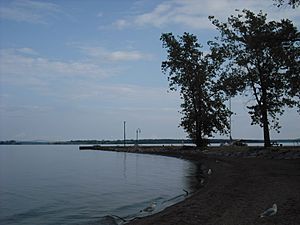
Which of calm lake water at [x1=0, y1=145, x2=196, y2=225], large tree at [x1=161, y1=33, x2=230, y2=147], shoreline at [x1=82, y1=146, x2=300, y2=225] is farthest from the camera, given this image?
large tree at [x1=161, y1=33, x2=230, y2=147]

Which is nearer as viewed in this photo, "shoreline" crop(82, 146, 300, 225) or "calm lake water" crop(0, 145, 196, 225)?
"shoreline" crop(82, 146, 300, 225)

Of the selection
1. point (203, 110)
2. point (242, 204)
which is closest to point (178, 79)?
point (203, 110)

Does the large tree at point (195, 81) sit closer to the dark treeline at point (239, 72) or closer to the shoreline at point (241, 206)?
the dark treeline at point (239, 72)

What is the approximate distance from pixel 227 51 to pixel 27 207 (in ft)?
105

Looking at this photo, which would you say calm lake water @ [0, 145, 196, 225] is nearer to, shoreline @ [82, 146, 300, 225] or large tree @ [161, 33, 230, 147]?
shoreline @ [82, 146, 300, 225]

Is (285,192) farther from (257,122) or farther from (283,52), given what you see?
(257,122)

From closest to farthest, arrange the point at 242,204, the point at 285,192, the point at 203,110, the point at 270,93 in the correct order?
1. the point at 242,204
2. the point at 285,192
3. the point at 270,93
4. the point at 203,110

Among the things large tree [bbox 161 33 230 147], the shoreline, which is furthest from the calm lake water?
large tree [bbox 161 33 230 147]

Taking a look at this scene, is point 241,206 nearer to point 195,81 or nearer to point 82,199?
point 82,199

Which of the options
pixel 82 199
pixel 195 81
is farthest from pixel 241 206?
pixel 195 81

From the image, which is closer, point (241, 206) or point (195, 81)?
point (241, 206)

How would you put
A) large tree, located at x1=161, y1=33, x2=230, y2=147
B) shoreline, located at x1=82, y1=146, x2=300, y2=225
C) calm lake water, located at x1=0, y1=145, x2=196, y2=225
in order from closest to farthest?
shoreline, located at x1=82, y1=146, x2=300, y2=225
calm lake water, located at x1=0, y1=145, x2=196, y2=225
large tree, located at x1=161, y1=33, x2=230, y2=147

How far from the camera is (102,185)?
103 ft

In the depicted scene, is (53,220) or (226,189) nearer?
(53,220)
